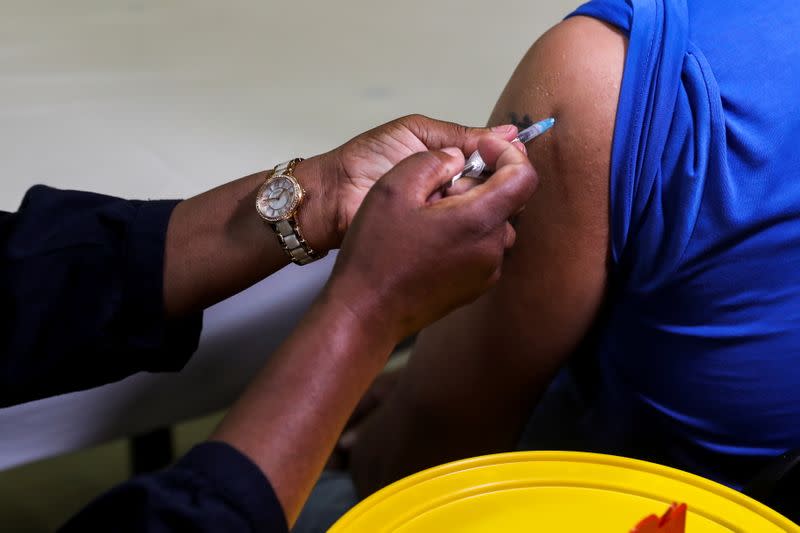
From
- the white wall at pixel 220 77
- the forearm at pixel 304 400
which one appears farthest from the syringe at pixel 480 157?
the white wall at pixel 220 77

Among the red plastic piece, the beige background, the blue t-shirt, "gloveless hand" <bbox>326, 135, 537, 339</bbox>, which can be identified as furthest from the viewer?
the beige background

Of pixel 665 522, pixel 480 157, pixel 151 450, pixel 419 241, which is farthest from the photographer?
pixel 151 450

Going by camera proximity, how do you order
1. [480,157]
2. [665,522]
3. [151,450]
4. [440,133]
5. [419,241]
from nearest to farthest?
[665,522]
[419,241]
[480,157]
[440,133]
[151,450]

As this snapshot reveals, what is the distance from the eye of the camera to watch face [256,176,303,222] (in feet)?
3.06

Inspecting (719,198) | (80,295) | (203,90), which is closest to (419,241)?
(719,198)

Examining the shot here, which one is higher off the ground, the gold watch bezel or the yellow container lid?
the gold watch bezel

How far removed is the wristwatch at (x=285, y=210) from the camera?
3.07 feet

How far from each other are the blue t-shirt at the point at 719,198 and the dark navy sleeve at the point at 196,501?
454mm

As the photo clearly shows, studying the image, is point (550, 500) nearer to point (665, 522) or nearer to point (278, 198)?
point (665, 522)

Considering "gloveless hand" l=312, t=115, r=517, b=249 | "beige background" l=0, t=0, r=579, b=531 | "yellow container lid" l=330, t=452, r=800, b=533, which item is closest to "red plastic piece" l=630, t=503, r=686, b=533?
"yellow container lid" l=330, t=452, r=800, b=533

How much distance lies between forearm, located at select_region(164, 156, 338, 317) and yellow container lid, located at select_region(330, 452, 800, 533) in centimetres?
35

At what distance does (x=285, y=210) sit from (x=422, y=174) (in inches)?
9.9

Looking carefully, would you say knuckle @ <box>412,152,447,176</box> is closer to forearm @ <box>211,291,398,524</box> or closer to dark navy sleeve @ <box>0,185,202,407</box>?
forearm @ <box>211,291,398,524</box>

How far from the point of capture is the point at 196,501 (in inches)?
24.9
